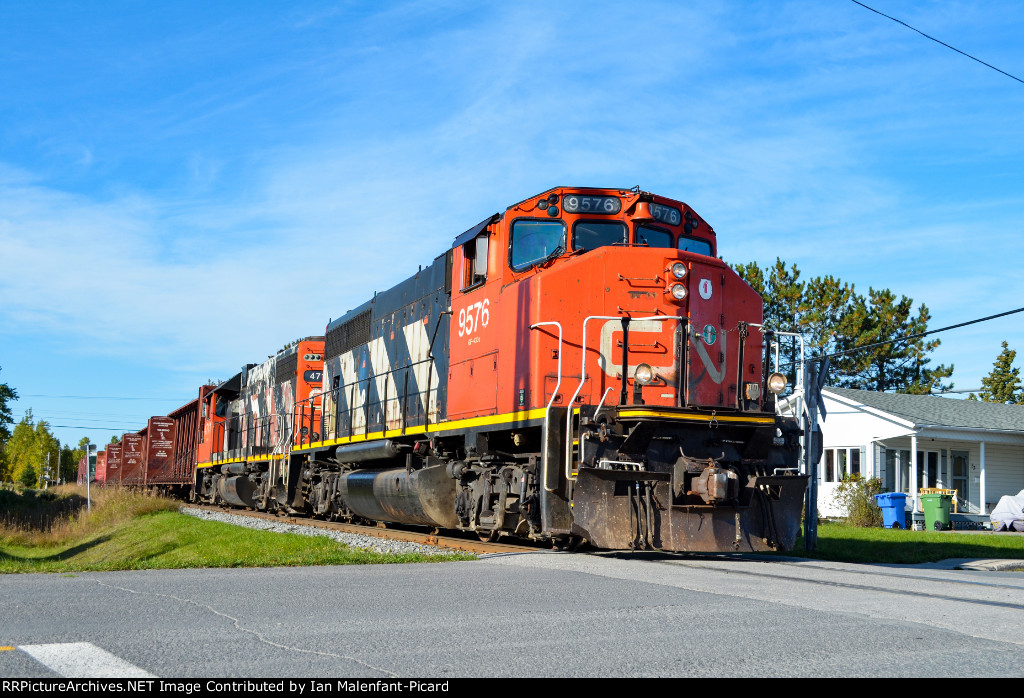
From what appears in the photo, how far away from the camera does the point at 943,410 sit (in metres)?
29.8

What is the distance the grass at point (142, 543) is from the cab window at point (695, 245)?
4520 mm

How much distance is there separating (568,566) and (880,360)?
1516 inches

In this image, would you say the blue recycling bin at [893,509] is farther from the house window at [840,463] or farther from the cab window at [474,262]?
the cab window at [474,262]

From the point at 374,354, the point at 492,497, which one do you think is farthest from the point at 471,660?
the point at 374,354

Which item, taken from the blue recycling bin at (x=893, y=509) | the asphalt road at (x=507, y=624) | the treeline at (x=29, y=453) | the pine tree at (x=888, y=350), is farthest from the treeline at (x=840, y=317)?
the treeline at (x=29, y=453)

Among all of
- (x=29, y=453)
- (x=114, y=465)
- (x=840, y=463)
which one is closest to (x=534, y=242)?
(x=840, y=463)

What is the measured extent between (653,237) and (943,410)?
22400 mm

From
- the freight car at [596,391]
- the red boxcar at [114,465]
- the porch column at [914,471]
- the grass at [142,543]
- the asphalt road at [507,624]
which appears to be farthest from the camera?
the red boxcar at [114,465]

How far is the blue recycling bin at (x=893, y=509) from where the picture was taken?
78.9 ft

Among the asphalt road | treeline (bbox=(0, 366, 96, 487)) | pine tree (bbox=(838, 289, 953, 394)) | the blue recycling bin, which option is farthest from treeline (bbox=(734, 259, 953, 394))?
treeline (bbox=(0, 366, 96, 487))

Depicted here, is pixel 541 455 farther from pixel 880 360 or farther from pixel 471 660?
pixel 880 360

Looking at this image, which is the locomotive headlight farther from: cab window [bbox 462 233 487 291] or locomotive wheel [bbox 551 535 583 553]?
cab window [bbox 462 233 487 291]

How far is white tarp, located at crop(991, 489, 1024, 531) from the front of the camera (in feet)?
77.0

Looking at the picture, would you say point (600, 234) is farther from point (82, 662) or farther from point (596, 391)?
point (82, 662)
